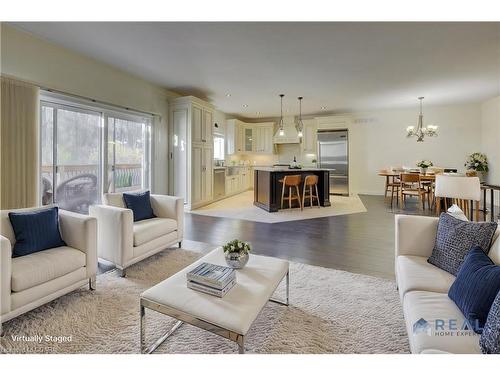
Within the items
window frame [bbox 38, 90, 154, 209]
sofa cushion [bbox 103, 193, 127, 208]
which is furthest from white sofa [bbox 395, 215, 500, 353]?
window frame [bbox 38, 90, 154, 209]

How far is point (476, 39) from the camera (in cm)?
336

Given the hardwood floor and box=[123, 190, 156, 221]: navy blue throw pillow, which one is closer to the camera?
the hardwood floor

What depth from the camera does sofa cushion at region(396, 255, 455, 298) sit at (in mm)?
1562

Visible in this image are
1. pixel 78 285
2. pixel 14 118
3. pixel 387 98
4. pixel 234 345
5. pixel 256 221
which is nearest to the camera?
pixel 234 345

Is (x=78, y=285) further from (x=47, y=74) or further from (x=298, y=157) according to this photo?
(x=298, y=157)

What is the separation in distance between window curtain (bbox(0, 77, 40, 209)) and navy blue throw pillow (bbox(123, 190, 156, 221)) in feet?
4.02

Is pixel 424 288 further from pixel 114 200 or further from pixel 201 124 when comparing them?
pixel 201 124

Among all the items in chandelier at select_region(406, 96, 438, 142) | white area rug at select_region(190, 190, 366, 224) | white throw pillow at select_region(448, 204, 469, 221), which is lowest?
white area rug at select_region(190, 190, 366, 224)

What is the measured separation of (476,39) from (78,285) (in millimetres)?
5226

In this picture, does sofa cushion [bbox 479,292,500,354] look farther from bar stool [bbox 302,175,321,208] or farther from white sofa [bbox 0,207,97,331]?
bar stool [bbox 302,175,321,208]

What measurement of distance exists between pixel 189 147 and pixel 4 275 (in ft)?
14.7

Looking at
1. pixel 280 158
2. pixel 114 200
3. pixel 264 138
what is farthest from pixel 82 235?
pixel 280 158

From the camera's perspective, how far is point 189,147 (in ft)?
19.2
